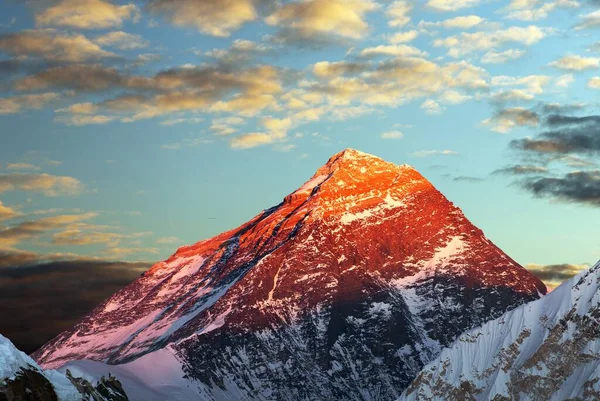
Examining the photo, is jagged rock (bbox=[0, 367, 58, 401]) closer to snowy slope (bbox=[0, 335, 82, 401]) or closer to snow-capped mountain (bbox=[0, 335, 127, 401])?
snow-capped mountain (bbox=[0, 335, 127, 401])

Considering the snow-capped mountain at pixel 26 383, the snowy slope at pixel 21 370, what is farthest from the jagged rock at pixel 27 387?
the snowy slope at pixel 21 370

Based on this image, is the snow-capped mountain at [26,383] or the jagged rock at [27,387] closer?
the jagged rock at [27,387]

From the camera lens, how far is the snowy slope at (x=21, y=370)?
173m

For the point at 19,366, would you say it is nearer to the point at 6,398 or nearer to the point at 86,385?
the point at 6,398

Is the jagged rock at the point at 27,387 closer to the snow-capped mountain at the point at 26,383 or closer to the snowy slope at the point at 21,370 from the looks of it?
the snow-capped mountain at the point at 26,383

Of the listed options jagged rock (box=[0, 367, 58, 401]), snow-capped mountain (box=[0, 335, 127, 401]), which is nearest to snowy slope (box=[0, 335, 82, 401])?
snow-capped mountain (box=[0, 335, 127, 401])

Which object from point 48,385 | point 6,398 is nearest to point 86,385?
point 48,385

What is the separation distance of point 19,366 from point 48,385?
22.3ft

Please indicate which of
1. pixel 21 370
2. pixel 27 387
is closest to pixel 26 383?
pixel 27 387

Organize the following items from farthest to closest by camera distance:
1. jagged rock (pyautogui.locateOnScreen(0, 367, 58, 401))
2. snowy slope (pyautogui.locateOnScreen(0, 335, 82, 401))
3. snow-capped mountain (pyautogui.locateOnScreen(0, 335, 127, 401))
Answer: snowy slope (pyautogui.locateOnScreen(0, 335, 82, 401)) → snow-capped mountain (pyautogui.locateOnScreen(0, 335, 127, 401)) → jagged rock (pyautogui.locateOnScreen(0, 367, 58, 401))

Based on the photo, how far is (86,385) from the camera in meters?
196

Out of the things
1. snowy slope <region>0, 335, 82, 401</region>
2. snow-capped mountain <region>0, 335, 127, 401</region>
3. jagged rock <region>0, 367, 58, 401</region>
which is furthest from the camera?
snowy slope <region>0, 335, 82, 401</region>

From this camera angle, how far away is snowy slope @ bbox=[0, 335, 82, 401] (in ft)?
568

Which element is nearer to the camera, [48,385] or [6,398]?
[6,398]
